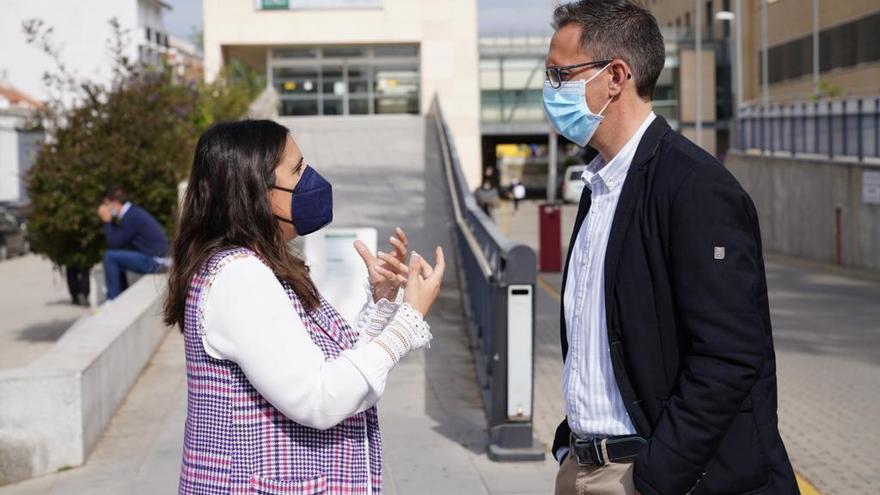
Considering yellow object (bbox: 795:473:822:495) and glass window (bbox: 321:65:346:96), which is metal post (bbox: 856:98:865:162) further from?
glass window (bbox: 321:65:346:96)

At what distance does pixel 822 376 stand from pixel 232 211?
933 centimetres

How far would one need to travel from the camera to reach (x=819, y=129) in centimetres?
2822

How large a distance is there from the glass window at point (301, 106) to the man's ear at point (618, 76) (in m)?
49.7

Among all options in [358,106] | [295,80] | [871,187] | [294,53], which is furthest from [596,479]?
[295,80]

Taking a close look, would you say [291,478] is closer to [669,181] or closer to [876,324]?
[669,181]

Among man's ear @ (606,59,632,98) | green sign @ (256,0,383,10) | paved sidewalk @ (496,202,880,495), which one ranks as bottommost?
paved sidewalk @ (496,202,880,495)

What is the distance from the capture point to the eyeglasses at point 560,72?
341cm

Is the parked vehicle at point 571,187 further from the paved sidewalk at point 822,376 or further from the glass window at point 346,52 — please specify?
the paved sidewalk at point 822,376

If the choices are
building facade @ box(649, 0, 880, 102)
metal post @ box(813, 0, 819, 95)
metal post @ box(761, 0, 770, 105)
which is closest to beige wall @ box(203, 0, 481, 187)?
building facade @ box(649, 0, 880, 102)

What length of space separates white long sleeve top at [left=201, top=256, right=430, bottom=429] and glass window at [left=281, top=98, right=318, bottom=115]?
164 feet

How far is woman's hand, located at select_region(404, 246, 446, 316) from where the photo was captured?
3.41 meters

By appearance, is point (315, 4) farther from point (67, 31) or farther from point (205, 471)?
point (205, 471)

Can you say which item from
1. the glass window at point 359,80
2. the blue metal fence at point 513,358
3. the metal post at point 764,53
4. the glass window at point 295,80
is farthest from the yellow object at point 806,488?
the metal post at point 764,53

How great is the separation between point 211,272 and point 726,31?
6864cm
